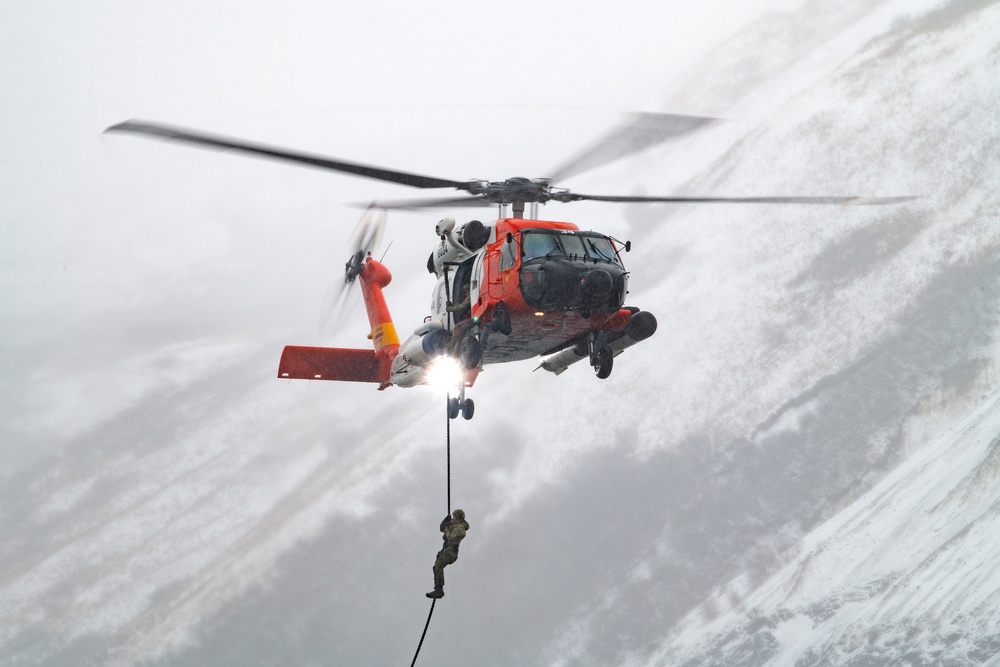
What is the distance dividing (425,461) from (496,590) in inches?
1071

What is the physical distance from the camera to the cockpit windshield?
18531 mm

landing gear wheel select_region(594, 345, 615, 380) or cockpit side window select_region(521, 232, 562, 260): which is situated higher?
cockpit side window select_region(521, 232, 562, 260)

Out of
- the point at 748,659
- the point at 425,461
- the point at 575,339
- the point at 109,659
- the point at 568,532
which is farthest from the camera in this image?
the point at 568,532

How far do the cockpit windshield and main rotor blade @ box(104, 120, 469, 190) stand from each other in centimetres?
203

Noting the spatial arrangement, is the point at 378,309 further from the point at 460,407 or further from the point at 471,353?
the point at 471,353

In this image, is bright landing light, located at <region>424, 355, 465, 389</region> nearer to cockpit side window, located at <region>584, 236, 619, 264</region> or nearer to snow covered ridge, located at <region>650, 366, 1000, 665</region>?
cockpit side window, located at <region>584, 236, 619, 264</region>

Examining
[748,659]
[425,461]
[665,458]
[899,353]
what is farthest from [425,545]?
[899,353]

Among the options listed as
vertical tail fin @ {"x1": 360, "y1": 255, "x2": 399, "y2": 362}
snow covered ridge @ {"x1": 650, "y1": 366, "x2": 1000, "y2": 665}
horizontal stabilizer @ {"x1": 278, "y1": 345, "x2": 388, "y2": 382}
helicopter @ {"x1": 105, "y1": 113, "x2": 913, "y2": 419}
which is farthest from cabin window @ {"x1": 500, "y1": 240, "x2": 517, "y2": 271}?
snow covered ridge @ {"x1": 650, "y1": 366, "x2": 1000, "y2": 665}

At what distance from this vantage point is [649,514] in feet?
514

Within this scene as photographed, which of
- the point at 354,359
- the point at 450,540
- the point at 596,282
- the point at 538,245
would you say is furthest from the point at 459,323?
the point at 354,359

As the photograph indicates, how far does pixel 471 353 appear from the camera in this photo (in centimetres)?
1931

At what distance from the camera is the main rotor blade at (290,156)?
593 inches

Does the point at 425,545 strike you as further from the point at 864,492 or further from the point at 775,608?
the point at 864,492

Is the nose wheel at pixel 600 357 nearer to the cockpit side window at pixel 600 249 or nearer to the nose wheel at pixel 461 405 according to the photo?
the cockpit side window at pixel 600 249
